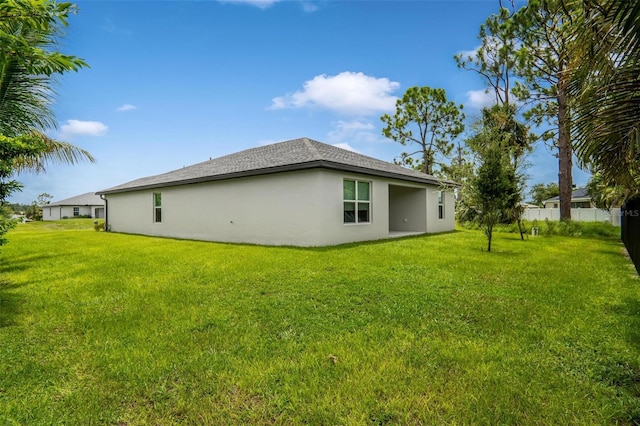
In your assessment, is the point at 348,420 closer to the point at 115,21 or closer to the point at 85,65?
the point at 85,65

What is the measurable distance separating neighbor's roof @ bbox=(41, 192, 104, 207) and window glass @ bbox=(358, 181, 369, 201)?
1906 inches

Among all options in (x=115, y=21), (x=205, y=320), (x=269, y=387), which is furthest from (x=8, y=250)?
(x=269, y=387)

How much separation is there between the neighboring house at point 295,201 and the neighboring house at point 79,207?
119 ft

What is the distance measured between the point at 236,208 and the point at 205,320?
9.36m

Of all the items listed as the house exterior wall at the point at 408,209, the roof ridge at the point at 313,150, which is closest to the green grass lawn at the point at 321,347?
the roof ridge at the point at 313,150

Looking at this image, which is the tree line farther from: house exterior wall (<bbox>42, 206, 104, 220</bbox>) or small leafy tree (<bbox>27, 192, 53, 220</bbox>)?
small leafy tree (<bbox>27, 192, 53, 220</bbox>)

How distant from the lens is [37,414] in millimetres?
2521

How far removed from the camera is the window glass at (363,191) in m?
12.7

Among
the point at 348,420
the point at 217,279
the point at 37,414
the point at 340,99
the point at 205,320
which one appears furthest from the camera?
the point at 340,99

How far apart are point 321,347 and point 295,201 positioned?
821 centimetres

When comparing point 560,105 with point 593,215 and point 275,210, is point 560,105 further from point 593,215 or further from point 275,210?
point 275,210

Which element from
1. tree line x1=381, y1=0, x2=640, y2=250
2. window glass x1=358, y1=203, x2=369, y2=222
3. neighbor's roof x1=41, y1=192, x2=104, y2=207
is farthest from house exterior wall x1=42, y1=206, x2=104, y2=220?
tree line x1=381, y1=0, x2=640, y2=250

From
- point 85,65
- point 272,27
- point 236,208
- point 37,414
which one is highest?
point 272,27

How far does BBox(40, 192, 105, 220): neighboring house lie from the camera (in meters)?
47.0
